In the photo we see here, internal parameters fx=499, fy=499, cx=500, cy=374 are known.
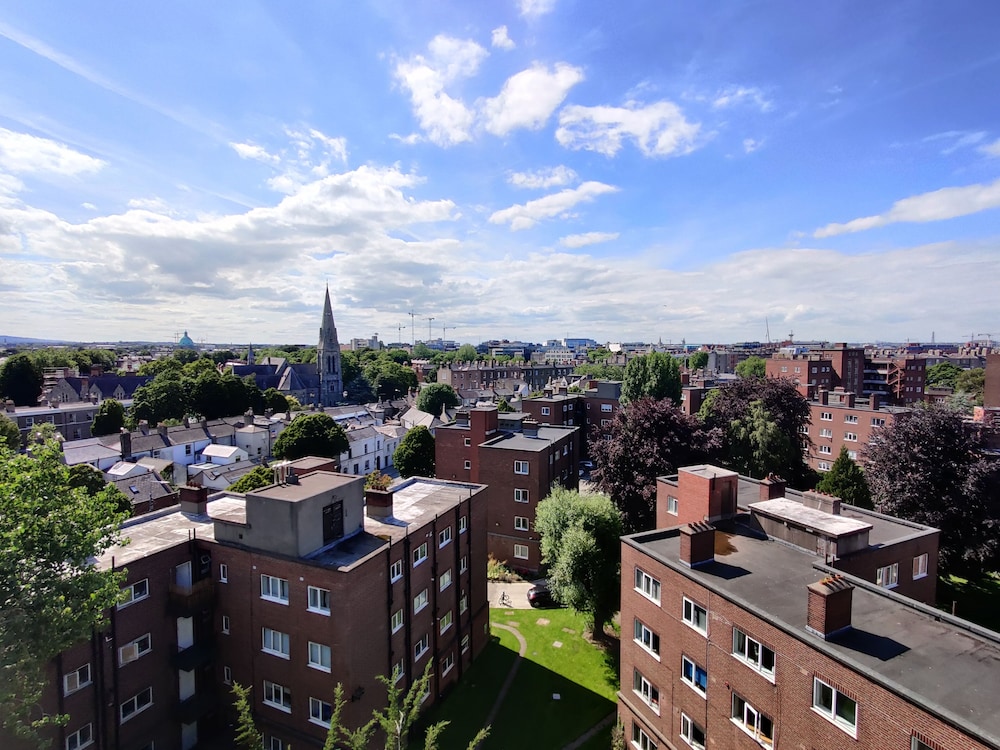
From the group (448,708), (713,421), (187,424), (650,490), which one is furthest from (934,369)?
(187,424)

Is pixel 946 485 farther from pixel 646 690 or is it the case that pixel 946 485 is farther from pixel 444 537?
pixel 444 537

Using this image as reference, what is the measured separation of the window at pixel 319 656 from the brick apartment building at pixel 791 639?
12.0 metres

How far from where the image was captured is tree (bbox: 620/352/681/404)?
238 feet

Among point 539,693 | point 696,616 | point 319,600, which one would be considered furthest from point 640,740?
point 319,600

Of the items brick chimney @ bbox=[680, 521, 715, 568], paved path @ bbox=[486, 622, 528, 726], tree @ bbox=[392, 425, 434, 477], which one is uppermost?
brick chimney @ bbox=[680, 521, 715, 568]

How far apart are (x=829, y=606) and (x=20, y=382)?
13775cm

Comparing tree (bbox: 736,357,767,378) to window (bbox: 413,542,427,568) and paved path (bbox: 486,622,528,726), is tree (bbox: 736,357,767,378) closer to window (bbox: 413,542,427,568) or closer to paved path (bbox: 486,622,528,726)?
paved path (bbox: 486,622,528,726)

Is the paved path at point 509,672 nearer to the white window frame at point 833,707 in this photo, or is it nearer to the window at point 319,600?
the window at point 319,600

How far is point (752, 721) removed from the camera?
1519 cm

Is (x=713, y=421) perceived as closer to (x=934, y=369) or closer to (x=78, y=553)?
(x=78, y=553)

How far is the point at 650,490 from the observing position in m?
34.1

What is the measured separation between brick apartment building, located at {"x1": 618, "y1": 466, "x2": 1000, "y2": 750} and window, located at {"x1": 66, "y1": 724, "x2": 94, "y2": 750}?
65.8 ft

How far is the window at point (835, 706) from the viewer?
1266 centimetres

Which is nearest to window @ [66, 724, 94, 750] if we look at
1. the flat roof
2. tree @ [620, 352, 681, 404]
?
the flat roof
